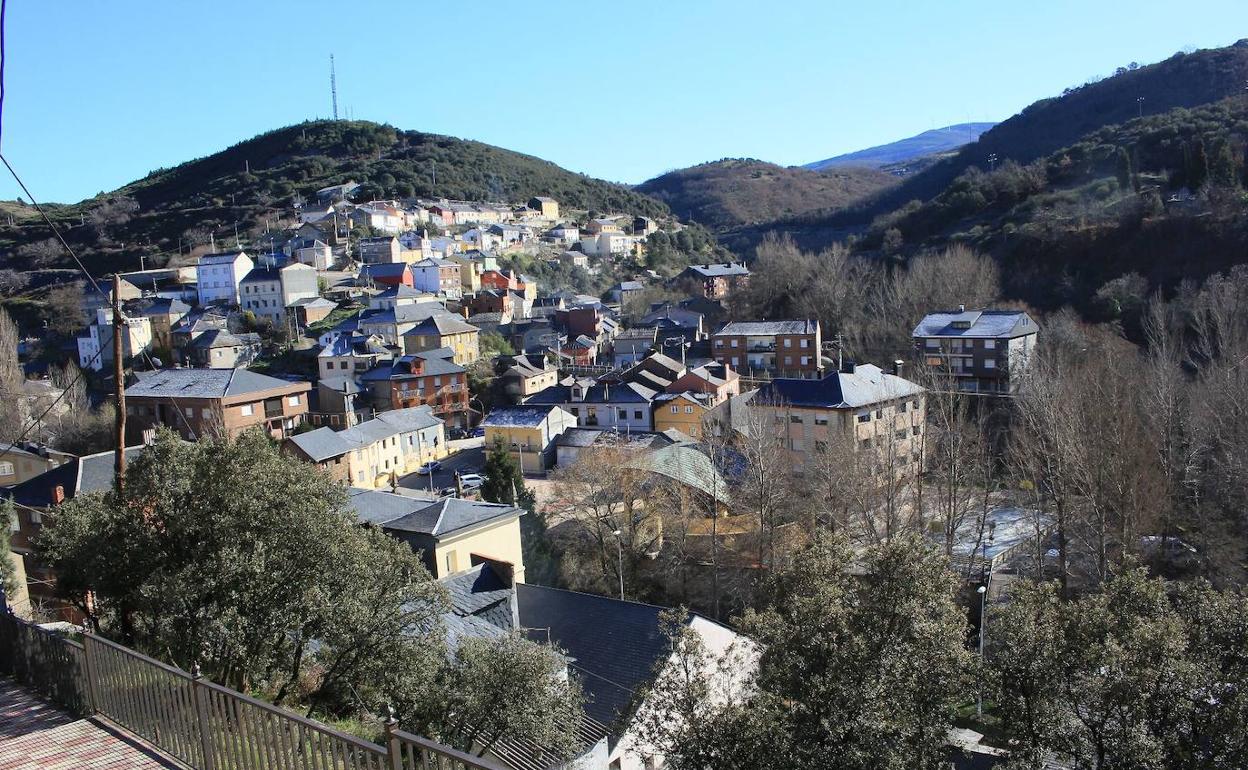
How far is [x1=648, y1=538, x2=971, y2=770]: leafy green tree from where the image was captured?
5949 millimetres

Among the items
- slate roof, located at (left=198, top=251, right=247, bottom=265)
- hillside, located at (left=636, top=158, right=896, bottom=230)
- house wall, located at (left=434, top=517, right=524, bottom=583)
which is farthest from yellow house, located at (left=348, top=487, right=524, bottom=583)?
hillside, located at (left=636, top=158, right=896, bottom=230)

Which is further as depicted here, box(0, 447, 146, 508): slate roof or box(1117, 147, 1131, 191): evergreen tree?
box(1117, 147, 1131, 191): evergreen tree

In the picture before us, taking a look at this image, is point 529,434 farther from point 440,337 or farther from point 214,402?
point 440,337

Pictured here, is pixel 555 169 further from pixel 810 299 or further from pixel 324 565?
pixel 324 565

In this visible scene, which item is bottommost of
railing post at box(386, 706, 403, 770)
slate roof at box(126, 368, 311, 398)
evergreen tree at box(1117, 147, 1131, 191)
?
slate roof at box(126, 368, 311, 398)

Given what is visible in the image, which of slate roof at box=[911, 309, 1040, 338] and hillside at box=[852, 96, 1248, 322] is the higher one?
hillside at box=[852, 96, 1248, 322]

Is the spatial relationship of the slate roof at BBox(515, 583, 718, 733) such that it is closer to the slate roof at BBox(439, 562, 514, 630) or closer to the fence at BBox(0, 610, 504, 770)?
the slate roof at BBox(439, 562, 514, 630)

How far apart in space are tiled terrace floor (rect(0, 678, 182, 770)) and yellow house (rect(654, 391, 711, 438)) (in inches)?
1145

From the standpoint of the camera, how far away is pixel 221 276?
188ft

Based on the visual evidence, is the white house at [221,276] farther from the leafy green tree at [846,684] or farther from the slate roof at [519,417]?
the leafy green tree at [846,684]

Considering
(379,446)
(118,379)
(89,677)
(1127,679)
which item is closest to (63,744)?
(89,677)

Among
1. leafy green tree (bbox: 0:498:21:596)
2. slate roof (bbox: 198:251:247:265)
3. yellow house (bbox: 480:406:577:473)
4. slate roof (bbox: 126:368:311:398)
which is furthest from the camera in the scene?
slate roof (bbox: 198:251:247:265)

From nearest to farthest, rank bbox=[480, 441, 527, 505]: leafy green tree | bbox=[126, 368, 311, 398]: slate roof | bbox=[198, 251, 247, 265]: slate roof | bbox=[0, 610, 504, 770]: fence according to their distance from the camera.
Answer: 1. bbox=[0, 610, 504, 770]: fence
2. bbox=[480, 441, 527, 505]: leafy green tree
3. bbox=[126, 368, 311, 398]: slate roof
4. bbox=[198, 251, 247, 265]: slate roof

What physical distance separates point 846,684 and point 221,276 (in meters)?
59.8
